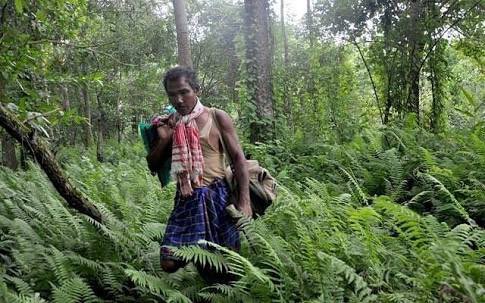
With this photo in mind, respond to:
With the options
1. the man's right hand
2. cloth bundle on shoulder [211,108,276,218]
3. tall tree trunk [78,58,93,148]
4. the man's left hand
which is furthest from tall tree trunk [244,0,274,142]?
tall tree trunk [78,58,93,148]

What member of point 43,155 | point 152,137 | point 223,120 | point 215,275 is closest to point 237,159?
point 223,120

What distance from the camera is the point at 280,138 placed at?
29.2 feet

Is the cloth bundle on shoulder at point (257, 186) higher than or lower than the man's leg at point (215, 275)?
higher

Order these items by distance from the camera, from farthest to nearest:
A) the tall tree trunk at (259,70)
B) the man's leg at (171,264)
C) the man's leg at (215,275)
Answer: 1. the tall tree trunk at (259,70)
2. the man's leg at (215,275)
3. the man's leg at (171,264)

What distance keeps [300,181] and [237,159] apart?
3.86 metres

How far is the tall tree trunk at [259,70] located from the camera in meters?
8.63

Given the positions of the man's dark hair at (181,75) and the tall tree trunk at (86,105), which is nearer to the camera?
the man's dark hair at (181,75)

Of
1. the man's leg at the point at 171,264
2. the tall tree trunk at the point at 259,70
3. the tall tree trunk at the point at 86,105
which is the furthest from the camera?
the tall tree trunk at the point at 86,105

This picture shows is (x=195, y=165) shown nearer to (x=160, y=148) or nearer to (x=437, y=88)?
(x=160, y=148)

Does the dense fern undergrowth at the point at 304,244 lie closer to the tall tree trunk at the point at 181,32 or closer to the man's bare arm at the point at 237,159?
the man's bare arm at the point at 237,159

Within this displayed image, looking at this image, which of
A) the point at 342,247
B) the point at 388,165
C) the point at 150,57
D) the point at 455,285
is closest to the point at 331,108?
the point at 388,165

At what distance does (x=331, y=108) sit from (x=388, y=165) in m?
3.64

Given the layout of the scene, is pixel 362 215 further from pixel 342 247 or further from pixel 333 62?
pixel 333 62

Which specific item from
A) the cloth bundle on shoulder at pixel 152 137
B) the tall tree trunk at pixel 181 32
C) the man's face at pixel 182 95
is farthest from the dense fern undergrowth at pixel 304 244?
the tall tree trunk at pixel 181 32
